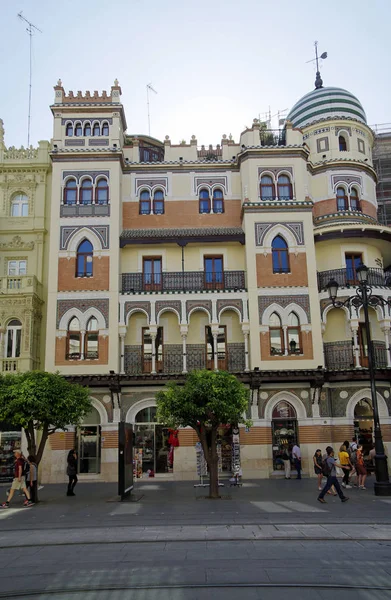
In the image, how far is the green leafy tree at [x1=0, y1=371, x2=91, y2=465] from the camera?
19.2 metres

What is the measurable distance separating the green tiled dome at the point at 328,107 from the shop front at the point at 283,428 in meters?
17.0

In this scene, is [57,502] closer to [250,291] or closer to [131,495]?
[131,495]

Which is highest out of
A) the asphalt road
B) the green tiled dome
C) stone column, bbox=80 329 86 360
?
the green tiled dome

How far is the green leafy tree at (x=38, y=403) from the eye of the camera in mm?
19188

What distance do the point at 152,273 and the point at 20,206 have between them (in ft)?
27.8

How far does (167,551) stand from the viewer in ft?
36.1

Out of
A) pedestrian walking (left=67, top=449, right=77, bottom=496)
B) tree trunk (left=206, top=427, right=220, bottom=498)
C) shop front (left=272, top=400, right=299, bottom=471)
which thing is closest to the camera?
tree trunk (left=206, top=427, right=220, bottom=498)

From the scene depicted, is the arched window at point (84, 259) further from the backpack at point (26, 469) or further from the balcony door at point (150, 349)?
the backpack at point (26, 469)

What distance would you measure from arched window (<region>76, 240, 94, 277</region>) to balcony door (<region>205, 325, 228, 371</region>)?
22.3 feet

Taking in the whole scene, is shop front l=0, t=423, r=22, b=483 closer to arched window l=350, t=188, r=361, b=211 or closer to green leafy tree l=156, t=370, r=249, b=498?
green leafy tree l=156, t=370, r=249, b=498

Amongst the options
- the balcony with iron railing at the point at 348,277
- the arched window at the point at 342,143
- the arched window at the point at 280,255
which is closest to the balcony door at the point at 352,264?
the balcony with iron railing at the point at 348,277

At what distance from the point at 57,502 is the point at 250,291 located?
1384 cm

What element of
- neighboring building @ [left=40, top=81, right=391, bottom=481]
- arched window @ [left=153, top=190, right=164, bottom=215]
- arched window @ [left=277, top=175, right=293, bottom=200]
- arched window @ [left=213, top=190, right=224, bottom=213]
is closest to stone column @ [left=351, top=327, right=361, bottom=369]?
neighboring building @ [left=40, top=81, right=391, bottom=481]

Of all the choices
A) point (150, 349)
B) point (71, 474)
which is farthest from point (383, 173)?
point (71, 474)
